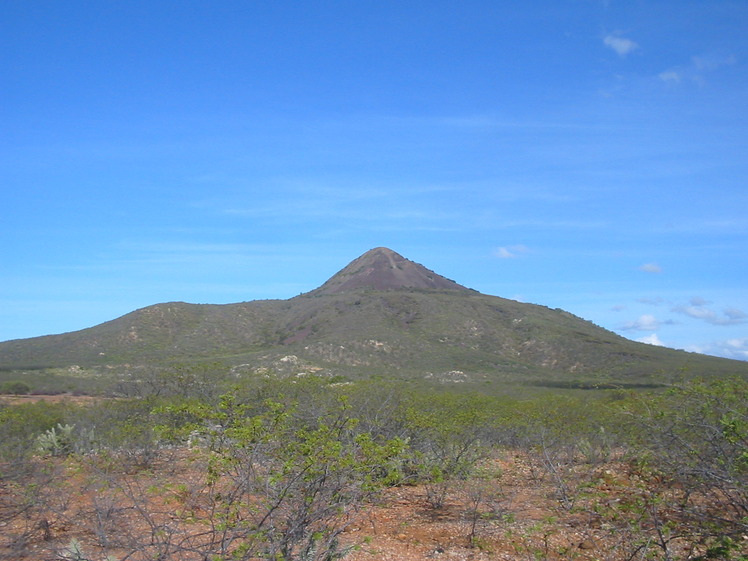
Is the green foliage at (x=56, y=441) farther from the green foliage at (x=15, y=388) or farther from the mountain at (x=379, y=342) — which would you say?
the mountain at (x=379, y=342)

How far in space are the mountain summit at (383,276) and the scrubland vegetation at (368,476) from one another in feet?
238

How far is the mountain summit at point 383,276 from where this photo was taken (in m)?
92.8

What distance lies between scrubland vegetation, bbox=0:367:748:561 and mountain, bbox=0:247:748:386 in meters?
24.4

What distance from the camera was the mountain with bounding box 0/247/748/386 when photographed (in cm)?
4528

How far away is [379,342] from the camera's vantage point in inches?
2057

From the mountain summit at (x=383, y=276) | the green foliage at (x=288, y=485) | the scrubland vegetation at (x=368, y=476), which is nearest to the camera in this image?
the green foliage at (x=288, y=485)

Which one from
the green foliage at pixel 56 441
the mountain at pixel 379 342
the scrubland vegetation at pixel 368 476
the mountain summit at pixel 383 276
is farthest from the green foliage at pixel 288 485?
the mountain summit at pixel 383 276

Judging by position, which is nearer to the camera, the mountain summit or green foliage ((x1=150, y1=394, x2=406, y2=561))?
green foliage ((x1=150, y1=394, x2=406, y2=561))

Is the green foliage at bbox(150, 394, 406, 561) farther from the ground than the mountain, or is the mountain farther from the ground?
the mountain

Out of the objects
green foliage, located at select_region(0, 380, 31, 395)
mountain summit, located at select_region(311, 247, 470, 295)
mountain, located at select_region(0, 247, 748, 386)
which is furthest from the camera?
mountain summit, located at select_region(311, 247, 470, 295)

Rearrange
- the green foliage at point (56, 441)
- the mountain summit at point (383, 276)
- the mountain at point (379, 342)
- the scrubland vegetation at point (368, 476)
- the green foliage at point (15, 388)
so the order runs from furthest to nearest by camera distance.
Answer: the mountain summit at point (383, 276)
the mountain at point (379, 342)
the green foliage at point (15, 388)
the green foliage at point (56, 441)
the scrubland vegetation at point (368, 476)

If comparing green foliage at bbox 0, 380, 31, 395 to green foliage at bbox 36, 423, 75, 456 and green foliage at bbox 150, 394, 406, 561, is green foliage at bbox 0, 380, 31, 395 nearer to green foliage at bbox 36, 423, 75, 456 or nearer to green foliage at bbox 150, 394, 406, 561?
green foliage at bbox 36, 423, 75, 456

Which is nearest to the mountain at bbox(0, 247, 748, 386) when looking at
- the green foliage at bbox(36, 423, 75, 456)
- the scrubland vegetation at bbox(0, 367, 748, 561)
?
the green foliage at bbox(36, 423, 75, 456)

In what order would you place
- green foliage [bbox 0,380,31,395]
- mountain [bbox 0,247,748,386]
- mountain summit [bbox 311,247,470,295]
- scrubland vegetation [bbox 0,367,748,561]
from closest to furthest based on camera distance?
scrubland vegetation [bbox 0,367,748,561]
green foliage [bbox 0,380,31,395]
mountain [bbox 0,247,748,386]
mountain summit [bbox 311,247,470,295]
